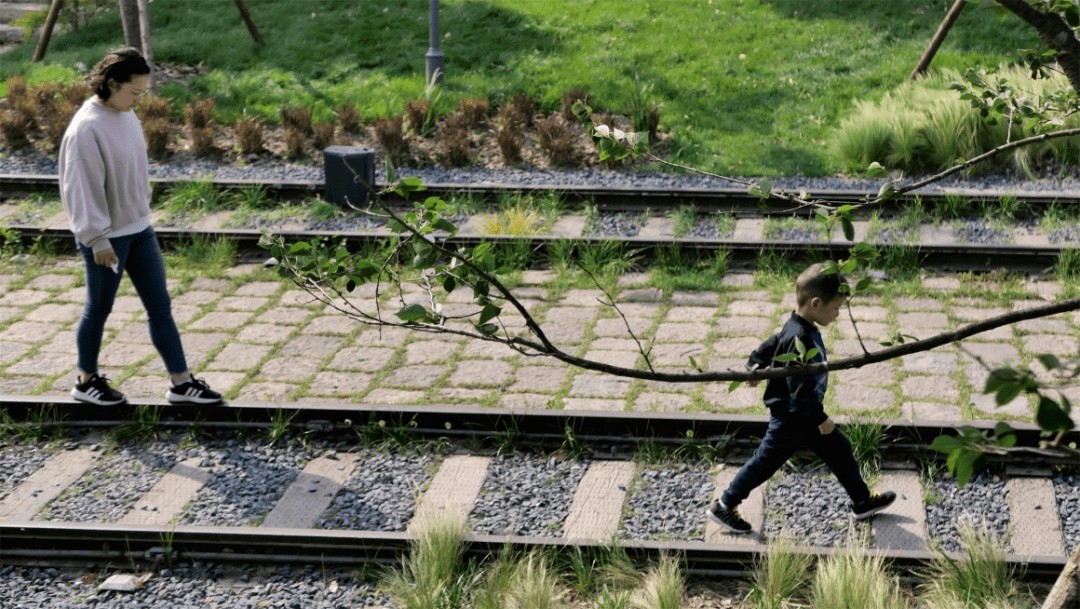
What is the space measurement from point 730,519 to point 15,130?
11.5 m

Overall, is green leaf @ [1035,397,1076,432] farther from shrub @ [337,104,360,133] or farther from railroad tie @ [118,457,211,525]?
shrub @ [337,104,360,133]

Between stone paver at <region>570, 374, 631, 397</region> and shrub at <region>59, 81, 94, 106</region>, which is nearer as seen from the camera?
stone paver at <region>570, 374, 631, 397</region>

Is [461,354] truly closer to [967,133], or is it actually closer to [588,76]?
[967,133]

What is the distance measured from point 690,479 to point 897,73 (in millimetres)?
10278

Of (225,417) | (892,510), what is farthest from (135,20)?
(892,510)

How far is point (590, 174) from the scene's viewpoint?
12.0 m

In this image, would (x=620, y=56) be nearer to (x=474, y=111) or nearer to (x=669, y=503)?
(x=474, y=111)

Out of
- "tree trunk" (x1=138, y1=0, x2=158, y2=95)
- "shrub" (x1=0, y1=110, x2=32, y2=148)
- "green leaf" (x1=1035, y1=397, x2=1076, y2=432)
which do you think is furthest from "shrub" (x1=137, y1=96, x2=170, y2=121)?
"green leaf" (x1=1035, y1=397, x2=1076, y2=432)

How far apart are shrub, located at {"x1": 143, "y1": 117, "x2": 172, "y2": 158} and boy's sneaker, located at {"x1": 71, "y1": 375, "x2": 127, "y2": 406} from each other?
23.7 feet

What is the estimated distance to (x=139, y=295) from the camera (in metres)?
6.52

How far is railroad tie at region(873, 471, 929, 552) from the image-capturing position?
5.09m

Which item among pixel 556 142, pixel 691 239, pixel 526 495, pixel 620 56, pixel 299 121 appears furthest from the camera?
pixel 620 56

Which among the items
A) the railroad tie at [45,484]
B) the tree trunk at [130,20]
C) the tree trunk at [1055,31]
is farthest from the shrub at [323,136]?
the tree trunk at [1055,31]

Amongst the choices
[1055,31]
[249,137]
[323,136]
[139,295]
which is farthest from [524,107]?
[1055,31]
